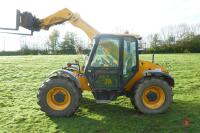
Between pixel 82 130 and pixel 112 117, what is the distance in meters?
1.39

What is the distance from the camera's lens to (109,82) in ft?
37.4

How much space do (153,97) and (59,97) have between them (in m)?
2.53

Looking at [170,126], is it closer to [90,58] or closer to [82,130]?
[82,130]

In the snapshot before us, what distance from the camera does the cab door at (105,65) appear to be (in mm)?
11344

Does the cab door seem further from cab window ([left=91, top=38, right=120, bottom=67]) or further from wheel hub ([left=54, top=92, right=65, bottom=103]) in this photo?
wheel hub ([left=54, top=92, right=65, bottom=103])

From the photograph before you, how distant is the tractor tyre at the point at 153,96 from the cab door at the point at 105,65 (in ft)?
2.12

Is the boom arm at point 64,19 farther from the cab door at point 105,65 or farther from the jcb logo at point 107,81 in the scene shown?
the jcb logo at point 107,81

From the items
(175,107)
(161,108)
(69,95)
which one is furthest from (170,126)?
(69,95)

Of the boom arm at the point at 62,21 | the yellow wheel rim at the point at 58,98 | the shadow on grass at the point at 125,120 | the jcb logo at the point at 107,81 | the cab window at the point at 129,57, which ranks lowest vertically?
the shadow on grass at the point at 125,120

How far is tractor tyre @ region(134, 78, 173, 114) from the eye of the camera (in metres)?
11.3

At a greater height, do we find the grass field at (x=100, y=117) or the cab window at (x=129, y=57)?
the cab window at (x=129, y=57)

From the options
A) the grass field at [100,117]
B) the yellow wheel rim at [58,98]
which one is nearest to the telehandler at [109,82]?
the yellow wheel rim at [58,98]

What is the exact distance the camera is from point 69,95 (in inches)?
438

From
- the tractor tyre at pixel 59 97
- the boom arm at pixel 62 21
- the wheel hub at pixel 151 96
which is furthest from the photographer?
the boom arm at pixel 62 21
